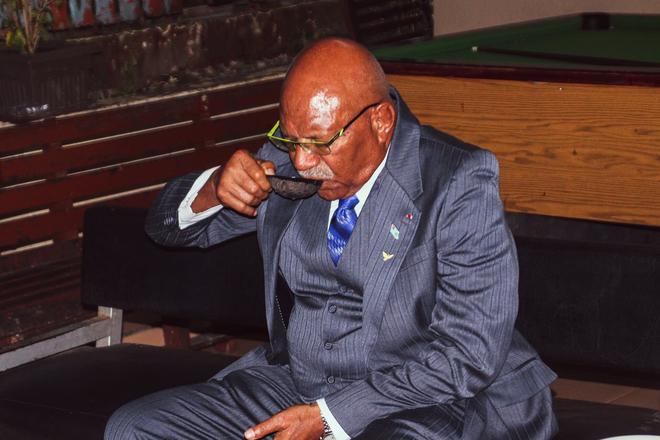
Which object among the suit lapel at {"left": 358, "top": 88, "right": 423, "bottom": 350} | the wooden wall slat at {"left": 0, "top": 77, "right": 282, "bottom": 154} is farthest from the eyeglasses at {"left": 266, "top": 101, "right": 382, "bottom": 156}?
the wooden wall slat at {"left": 0, "top": 77, "right": 282, "bottom": 154}

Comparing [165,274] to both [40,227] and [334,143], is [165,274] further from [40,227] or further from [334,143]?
[40,227]

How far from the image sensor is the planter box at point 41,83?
5844 millimetres

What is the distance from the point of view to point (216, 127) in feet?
21.7

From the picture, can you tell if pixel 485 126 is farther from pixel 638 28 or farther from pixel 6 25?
pixel 6 25

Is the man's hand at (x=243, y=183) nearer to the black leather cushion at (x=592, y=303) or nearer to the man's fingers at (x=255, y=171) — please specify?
the man's fingers at (x=255, y=171)

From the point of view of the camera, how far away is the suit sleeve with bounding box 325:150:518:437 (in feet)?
7.66

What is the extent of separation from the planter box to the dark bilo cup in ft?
11.8

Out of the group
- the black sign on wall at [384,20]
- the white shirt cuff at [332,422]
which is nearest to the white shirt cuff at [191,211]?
the white shirt cuff at [332,422]

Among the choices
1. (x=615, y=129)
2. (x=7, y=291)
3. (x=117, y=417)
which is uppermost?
(x=615, y=129)

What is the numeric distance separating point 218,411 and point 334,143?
634mm

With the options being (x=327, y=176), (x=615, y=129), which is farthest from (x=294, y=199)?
(x=615, y=129)

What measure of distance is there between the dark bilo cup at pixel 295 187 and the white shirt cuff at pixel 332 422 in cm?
40

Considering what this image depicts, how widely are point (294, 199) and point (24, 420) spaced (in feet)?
3.14

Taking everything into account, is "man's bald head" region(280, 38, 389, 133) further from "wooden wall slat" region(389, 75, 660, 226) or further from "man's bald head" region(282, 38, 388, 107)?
"wooden wall slat" region(389, 75, 660, 226)
